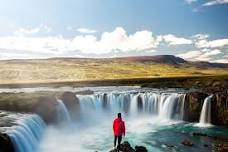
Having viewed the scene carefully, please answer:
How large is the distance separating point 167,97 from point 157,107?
2.34 metres

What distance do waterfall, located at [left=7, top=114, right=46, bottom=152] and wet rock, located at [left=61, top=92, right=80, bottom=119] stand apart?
1000cm

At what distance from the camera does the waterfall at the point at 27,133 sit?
27366 mm

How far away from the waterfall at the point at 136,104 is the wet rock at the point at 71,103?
1.58m

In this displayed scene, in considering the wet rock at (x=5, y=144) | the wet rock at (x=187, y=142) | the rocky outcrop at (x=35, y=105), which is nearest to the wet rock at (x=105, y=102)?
the rocky outcrop at (x=35, y=105)

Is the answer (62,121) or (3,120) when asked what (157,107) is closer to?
(62,121)

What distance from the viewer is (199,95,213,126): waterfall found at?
48.3 m

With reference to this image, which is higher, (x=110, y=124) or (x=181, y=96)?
(x=181, y=96)

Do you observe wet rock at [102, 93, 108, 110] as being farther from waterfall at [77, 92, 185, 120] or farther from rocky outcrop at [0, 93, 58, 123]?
rocky outcrop at [0, 93, 58, 123]

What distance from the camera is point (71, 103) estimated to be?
163 feet

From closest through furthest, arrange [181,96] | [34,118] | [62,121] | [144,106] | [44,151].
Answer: [44,151] → [34,118] → [62,121] → [181,96] → [144,106]

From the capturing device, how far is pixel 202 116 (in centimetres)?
4909

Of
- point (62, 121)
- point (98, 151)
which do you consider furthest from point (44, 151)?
point (62, 121)

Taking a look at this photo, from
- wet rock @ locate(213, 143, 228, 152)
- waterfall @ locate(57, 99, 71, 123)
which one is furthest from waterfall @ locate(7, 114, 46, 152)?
wet rock @ locate(213, 143, 228, 152)

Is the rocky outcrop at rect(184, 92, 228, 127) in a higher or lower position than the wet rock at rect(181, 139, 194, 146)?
higher
